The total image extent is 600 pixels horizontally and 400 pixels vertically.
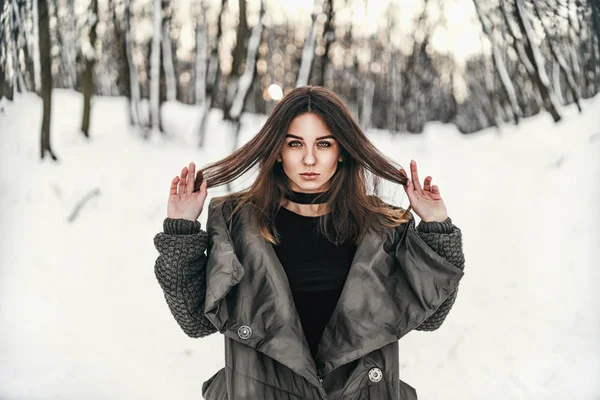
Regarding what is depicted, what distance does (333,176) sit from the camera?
1.55 metres

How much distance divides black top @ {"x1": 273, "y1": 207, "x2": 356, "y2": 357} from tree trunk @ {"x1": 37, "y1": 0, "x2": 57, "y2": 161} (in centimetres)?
139

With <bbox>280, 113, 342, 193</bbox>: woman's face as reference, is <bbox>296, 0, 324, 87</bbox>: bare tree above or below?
above

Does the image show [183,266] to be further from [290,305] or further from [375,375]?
[375,375]

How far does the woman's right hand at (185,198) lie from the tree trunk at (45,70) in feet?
4.00

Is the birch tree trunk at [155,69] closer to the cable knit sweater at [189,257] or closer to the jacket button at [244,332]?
the cable knit sweater at [189,257]

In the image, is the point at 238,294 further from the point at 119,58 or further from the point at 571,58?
the point at 571,58

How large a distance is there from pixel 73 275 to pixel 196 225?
121cm

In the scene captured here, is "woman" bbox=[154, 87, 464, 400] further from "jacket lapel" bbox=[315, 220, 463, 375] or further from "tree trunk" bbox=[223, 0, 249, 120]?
"tree trunk" bbox=[223, 0, 249, 120]

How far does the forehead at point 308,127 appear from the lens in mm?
1430

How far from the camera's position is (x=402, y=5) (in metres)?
2.49

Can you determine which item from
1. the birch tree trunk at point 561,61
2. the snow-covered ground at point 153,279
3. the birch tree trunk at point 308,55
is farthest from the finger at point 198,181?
the birch tree trunk at point 561,61

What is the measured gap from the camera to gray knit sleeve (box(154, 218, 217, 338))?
135 centimetres

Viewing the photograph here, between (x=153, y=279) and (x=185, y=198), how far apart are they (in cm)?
110

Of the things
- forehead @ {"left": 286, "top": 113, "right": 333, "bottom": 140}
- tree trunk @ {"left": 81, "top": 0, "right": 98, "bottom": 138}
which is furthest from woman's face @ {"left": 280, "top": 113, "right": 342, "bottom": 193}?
tree trunk @ {"left": 81, "top": 0, "right": 98, "bottom": 138}
